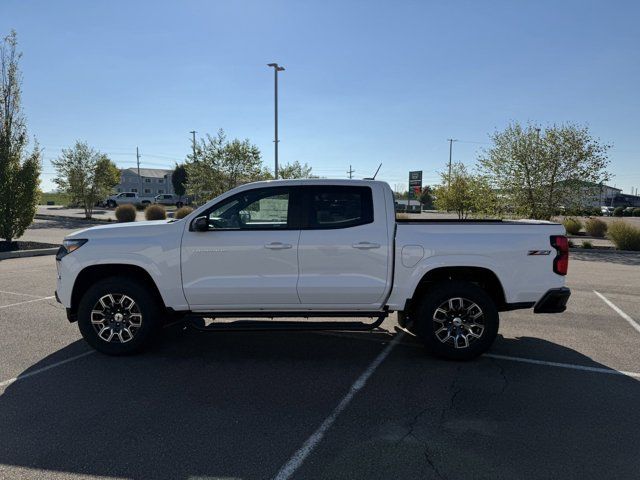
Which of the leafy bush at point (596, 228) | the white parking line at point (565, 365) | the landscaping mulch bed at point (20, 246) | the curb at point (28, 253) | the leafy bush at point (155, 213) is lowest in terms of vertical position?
the white parking line at point (565, 365)

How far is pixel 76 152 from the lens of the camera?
101ft

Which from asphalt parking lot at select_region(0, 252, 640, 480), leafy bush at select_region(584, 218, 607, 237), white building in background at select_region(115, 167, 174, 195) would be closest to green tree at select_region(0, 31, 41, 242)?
asphalt parking lot at select_region(0, 252, 640, 480)

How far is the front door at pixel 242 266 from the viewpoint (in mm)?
4812

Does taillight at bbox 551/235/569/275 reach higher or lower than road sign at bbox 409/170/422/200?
lower

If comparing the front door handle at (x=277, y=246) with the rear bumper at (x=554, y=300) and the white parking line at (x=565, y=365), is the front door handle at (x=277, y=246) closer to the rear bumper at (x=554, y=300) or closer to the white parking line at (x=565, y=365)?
the white parking line at (x=565, y=365)

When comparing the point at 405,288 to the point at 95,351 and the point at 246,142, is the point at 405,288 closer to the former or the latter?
Result: the point at 95,351

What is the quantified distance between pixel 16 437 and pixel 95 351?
1975mm

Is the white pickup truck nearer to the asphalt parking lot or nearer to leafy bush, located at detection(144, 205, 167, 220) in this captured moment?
the asphalt parking lot

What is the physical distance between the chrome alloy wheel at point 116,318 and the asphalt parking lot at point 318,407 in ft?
0.92

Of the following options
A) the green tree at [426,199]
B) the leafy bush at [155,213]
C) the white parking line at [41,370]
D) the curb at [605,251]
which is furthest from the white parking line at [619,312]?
the green tree at [426,199]

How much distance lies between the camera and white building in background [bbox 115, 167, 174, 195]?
309 feet

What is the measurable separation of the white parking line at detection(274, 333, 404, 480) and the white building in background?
3733 inches

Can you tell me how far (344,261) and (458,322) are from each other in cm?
142

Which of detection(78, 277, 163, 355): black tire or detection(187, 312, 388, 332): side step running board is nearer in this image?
detection(187, 312, 388, 332): side step running board
